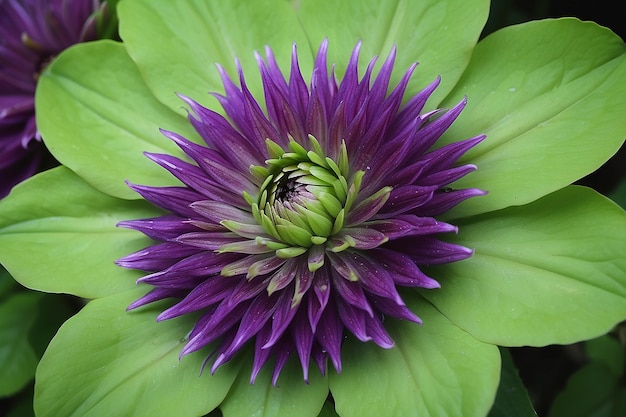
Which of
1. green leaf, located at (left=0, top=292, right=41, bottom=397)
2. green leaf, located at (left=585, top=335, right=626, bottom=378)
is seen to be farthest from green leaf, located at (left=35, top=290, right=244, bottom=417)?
green leaf, located at (left=585, top=335, right=626, bottom=378)

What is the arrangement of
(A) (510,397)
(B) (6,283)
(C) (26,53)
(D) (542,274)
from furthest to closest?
(B) (6,283), (C) (26,53), (A) (510,397), (D) (542,274)

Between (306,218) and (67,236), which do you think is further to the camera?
(67,236)

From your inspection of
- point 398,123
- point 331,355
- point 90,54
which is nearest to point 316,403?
point 331,355

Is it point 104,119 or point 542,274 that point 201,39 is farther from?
point 542,274

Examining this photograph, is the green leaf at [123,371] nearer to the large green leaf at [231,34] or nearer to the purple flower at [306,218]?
the purple flower at [306,218]

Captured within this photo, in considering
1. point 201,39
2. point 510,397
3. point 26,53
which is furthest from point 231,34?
point 510,397

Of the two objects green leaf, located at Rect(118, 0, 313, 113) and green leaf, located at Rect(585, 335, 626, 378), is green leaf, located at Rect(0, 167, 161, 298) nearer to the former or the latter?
green leaf, located at Rect(118, 0, 313, 113)
